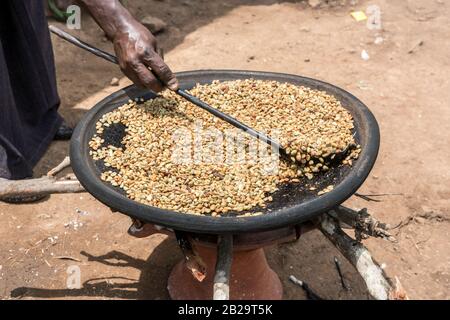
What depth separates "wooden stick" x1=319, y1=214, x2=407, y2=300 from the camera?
210cm

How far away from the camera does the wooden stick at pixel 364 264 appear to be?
2104 mm

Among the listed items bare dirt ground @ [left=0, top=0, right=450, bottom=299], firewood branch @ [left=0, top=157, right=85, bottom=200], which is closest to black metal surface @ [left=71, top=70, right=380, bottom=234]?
firewood branch @ [left=0, top=157, right=85, bottom=200]

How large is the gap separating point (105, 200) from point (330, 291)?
5.72 ft

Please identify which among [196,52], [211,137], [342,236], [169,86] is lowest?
[196,52]

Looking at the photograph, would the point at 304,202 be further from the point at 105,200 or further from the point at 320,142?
the point at 105,200

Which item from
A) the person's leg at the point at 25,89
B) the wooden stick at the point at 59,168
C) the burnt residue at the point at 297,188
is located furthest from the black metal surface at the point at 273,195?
the person's leg at the point at 25,89

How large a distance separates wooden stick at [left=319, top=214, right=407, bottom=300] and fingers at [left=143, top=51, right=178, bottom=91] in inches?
37.6

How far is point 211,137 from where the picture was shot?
2.58m

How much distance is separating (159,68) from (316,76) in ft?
10.5

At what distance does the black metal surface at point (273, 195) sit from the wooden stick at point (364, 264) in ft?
0.80

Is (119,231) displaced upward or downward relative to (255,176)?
downward

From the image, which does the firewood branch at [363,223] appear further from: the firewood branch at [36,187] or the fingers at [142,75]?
the firewood branch at [36,187]

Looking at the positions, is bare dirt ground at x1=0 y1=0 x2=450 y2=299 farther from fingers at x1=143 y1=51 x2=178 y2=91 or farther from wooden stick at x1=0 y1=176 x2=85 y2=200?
fingers at x1=143 y1=51 x2=178 y2=91

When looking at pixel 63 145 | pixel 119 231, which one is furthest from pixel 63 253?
pixel 63 145
